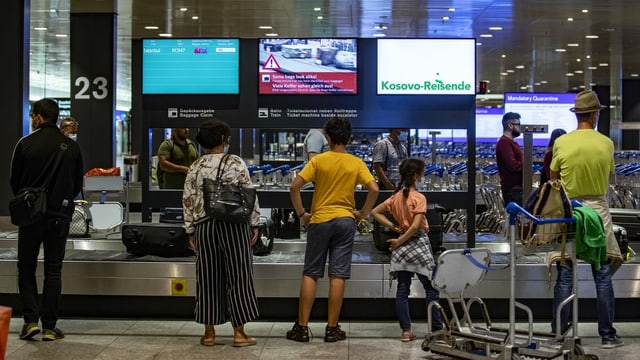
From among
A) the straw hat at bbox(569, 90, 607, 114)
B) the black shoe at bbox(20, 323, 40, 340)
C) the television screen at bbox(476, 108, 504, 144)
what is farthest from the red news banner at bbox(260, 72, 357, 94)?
the television screen at bbox(476, 108, 504, 144)

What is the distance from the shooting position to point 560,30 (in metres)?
17.9

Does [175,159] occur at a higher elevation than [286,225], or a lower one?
higher

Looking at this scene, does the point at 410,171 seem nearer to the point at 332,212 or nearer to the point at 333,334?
the point at 332,212

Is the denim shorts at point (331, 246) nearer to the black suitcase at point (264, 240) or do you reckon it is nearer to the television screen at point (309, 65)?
the black suitcase at point (264, 240)

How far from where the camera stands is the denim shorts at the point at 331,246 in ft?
18.1

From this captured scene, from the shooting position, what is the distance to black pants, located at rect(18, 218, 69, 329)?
562 cm

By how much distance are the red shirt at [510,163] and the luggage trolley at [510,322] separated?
125 inches

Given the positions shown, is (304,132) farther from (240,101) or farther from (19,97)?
(19,97)

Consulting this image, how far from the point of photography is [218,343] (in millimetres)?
5613

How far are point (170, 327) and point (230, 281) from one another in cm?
98

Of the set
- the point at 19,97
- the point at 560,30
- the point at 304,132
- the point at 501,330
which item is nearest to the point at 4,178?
the point at 19,97

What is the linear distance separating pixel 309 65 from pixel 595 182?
9.46 ft

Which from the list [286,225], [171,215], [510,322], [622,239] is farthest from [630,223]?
[171,215]

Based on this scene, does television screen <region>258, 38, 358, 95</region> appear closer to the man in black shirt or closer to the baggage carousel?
the baggage carousel
